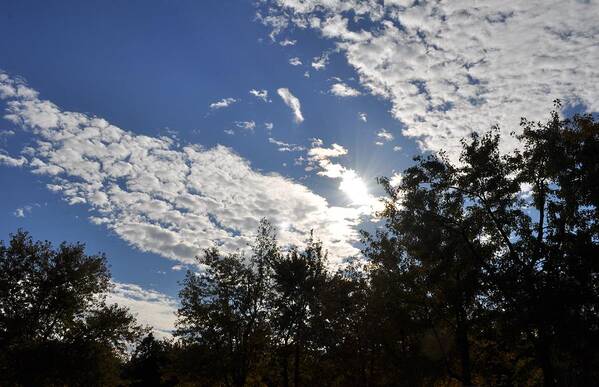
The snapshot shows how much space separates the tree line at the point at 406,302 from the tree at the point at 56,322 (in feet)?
0.32

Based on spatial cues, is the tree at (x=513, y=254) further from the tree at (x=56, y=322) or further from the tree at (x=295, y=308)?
the tree at (x=56, y=322)

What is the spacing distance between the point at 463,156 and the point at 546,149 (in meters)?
4.19

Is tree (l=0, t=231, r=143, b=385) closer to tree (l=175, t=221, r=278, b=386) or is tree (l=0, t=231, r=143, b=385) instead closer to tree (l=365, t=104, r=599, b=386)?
tree (l=175, t=221, r=278, b=386)

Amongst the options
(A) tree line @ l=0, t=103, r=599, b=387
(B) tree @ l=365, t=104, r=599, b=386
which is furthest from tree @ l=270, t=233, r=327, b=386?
(B) tree @ l=365, t=104, r=599, b=386

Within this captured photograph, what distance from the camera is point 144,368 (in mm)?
72188

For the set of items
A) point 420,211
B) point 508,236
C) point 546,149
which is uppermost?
point 546,149

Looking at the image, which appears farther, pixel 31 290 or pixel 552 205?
pixel 31 290

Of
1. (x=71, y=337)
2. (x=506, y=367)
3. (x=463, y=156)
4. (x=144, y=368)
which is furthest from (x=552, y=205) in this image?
(x=144, y=368)

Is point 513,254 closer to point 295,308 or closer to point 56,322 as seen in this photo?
point 295,308

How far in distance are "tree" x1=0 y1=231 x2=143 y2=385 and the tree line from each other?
0.10 metres

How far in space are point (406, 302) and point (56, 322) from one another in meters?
27.5

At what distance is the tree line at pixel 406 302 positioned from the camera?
20.6m

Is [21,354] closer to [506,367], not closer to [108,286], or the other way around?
[108,286]

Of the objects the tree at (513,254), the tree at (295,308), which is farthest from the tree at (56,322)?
the tree at (513,254)
